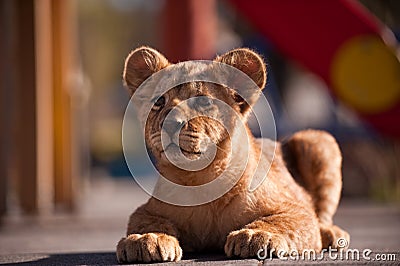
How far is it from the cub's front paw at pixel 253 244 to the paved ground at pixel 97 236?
94 millimetres

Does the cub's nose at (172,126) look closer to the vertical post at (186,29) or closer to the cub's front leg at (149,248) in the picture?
the cub's front leg at (149,248)

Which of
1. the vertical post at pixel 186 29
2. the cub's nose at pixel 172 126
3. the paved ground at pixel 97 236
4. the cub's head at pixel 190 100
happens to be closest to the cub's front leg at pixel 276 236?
the paved ground at pixel 97 236

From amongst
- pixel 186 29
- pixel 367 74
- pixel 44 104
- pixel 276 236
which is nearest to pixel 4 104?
pixel 44 104

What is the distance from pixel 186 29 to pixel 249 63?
582 centimetres

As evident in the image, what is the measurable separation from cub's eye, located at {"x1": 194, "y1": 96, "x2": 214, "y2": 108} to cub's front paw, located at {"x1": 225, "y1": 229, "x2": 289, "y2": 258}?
2.42ft

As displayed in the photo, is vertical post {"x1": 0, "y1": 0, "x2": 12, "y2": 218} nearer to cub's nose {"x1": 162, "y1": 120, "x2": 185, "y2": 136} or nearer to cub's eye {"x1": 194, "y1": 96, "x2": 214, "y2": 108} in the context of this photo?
cub's eye {"x1": 194, "y1": 96, "x2": 214, "y2": 108}

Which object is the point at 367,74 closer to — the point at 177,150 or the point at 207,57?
the point at 207,57

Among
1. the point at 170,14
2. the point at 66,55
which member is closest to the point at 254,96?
the point at 170,14

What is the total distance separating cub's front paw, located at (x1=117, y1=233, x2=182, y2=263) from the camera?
4.86m

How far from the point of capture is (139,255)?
16.0 ft

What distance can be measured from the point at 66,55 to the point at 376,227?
Answer: 17.2 feet

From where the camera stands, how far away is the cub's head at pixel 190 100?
4.95m

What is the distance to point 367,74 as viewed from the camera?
32.1 ft

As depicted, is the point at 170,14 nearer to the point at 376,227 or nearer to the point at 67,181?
the point at 67,181
